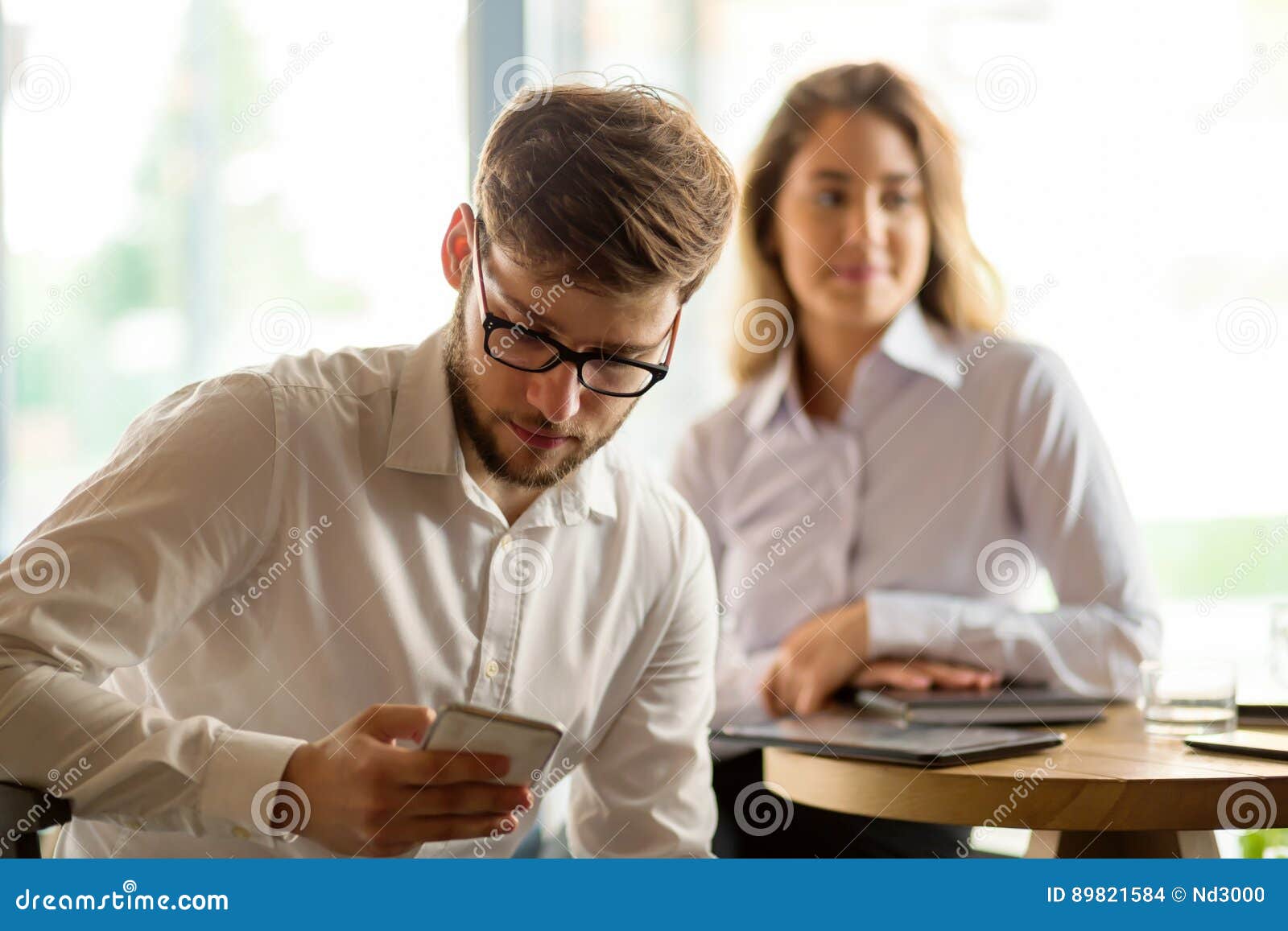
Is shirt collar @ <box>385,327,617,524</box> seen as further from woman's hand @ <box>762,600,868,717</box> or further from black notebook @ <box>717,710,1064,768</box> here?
woman's hand @ <box>762,600,868,717</box>

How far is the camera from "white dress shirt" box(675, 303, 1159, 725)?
2145 millimetres

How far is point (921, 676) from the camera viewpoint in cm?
204

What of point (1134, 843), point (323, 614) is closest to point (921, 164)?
point (1134, 843)

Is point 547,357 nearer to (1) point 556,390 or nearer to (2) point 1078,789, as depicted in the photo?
(1) point 556,390

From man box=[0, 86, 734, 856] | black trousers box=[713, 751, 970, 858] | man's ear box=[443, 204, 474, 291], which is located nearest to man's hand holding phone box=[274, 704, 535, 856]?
man box=[0, 86, 734, 856]

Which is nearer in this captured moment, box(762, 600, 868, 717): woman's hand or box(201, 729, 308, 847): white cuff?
box(201, 729, 308, 847): white cuff

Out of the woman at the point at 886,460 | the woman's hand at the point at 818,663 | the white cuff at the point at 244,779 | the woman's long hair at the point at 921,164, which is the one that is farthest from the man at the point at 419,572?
the woman's long hair at the point at 921,164

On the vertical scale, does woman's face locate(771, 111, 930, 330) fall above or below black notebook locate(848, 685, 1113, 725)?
above

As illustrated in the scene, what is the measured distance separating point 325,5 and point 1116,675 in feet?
8.04

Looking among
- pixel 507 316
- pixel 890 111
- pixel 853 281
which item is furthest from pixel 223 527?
pixel 890 111

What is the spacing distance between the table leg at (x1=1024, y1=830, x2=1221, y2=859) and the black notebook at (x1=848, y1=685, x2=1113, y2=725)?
18cm

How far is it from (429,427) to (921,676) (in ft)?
3.22

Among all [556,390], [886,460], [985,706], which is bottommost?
[985,706]

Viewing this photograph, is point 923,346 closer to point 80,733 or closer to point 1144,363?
point 1144,363
